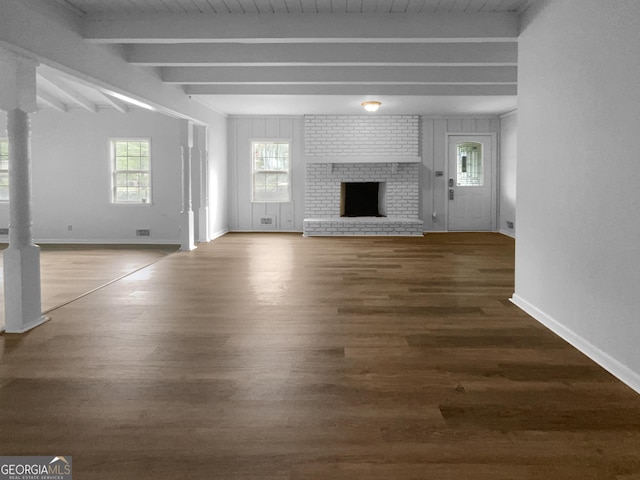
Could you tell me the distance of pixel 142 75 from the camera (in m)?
6.79

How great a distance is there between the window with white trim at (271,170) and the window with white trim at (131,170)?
2.61 meters

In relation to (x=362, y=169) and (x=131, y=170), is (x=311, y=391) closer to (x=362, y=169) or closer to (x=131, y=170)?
(x=131, y=170)

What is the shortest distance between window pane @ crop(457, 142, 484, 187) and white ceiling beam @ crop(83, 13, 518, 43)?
25.4ft

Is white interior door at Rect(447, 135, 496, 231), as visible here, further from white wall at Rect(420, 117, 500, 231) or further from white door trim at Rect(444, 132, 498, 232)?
white wall at Rect(420, 117, 500, 231)

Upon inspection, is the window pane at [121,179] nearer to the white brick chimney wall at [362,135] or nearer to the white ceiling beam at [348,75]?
the white brick chimney wall at [362,135]

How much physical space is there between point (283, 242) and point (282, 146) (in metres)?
2.94

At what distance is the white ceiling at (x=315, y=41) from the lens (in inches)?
194

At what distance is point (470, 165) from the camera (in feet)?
42.1

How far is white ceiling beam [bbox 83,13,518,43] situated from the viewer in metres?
5.02

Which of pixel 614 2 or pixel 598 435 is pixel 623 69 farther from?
pixel 598 435

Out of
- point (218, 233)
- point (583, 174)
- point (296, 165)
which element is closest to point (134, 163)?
point (218, 233)

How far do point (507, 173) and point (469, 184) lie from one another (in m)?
0.94

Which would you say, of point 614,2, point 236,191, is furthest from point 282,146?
point 614,2

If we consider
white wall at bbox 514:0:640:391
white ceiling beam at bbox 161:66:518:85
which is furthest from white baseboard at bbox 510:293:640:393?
white ceiling beam at bbox 161:66:518:85
